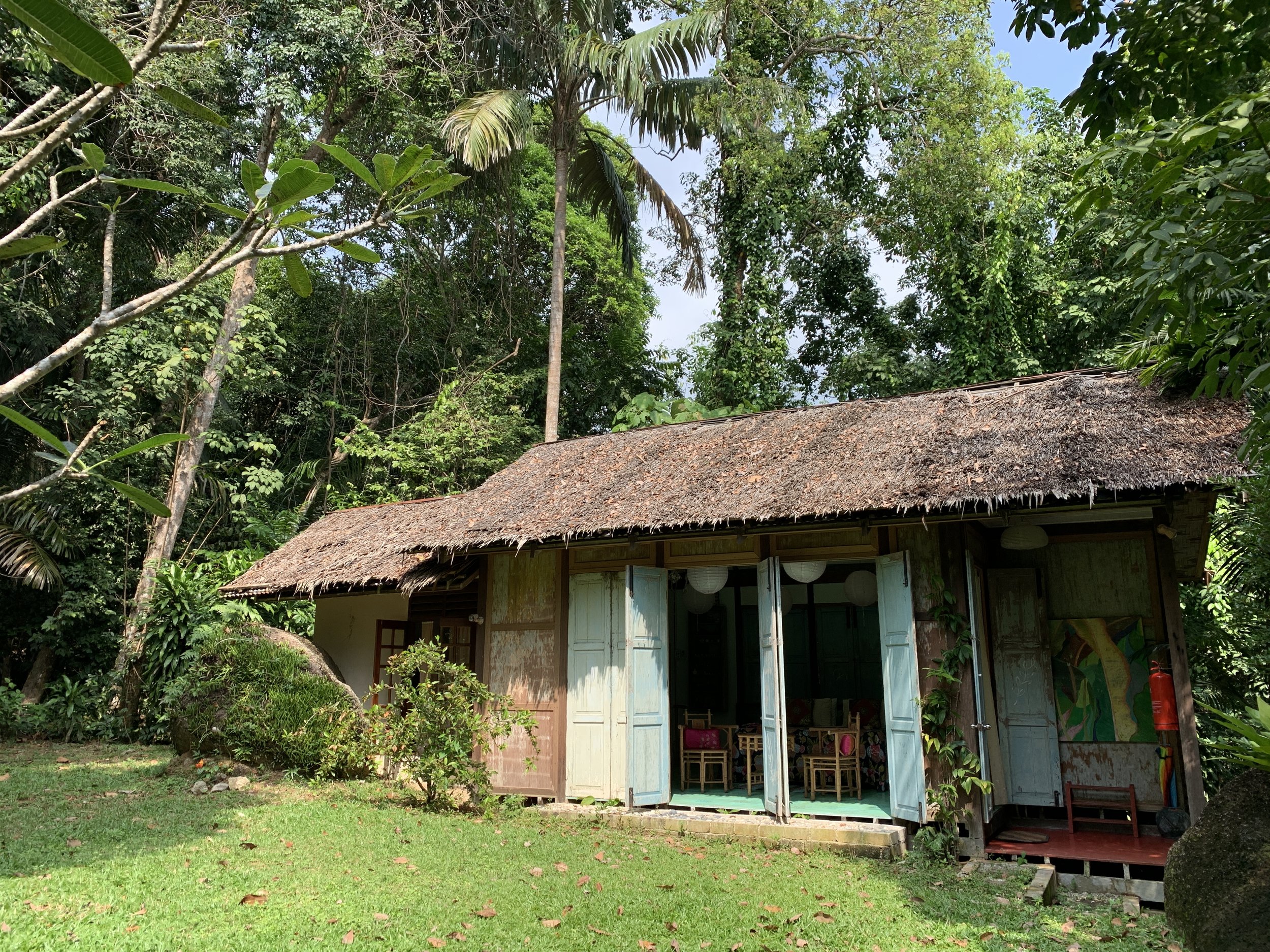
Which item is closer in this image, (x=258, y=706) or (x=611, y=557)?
(x=611, y=557)

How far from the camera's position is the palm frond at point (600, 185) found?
48.5 ft

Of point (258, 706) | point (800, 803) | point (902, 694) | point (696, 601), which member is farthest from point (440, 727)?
point (696, 601)

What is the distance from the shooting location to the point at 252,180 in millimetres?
2281

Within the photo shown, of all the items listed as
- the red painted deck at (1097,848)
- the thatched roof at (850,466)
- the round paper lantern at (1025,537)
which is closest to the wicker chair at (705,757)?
the thatched roof at (850,466)

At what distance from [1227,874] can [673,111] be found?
13364 mm

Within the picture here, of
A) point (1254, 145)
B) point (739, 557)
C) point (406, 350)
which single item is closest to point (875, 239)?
point (406, 350)

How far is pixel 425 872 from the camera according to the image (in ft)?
16.8

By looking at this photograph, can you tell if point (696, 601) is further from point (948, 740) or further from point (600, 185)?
point (600, 185)

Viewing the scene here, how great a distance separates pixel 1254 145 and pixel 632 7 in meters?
Result: 15.2

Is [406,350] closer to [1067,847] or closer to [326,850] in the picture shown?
A: [326,850]

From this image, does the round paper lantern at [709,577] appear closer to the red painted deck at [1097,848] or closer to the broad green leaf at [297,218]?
the red painted deck at [1097,848]

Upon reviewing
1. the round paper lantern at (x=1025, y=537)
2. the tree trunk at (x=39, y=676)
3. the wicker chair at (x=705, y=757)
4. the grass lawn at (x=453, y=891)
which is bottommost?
the grass lawn at (x=453, y=891)

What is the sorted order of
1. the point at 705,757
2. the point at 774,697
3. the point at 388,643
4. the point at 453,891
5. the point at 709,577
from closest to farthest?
the point at 453,891
the point at 774,697
the point at 709,577
the point at 705,757
the point at 388,643

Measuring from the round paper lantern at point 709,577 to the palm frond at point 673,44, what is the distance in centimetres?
849
